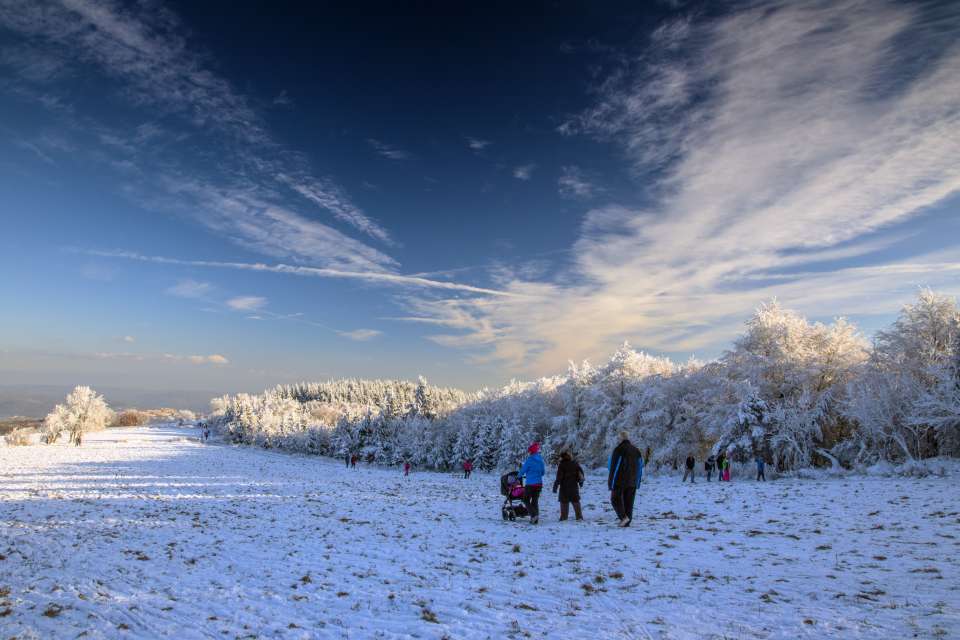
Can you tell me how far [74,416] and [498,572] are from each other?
98984mm

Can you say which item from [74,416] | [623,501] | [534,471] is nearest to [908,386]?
[623,501]

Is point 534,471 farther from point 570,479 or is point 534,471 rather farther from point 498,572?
point 498,572

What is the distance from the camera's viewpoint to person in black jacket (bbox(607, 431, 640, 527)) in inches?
478

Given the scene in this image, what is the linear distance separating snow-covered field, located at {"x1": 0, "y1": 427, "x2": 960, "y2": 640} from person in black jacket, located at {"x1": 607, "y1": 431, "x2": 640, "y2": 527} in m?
0.72

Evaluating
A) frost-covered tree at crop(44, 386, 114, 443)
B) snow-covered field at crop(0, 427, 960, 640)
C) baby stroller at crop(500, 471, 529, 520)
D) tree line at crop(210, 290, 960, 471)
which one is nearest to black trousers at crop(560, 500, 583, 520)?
snow-covered field at crop(0, 427, 960, 640)

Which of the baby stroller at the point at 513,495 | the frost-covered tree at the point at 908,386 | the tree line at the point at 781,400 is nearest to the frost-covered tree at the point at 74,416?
the tree line at the point at 781,400

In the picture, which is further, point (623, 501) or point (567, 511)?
point (567, 511)

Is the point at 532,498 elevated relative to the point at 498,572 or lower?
elevated

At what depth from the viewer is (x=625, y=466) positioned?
12148 mm

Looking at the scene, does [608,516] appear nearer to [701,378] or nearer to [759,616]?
[759,616]

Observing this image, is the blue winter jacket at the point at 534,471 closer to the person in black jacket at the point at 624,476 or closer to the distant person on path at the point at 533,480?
the distant person on path at the point at 533,480

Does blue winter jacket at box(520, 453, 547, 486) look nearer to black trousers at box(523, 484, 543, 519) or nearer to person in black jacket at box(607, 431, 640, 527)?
black trousers at box(523, 484, 543, 519)

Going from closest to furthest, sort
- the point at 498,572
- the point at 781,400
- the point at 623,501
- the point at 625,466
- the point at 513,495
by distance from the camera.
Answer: the point at 498,572 → the point at 625,466 → the point at 623,501 → the point at 513,495 → the point at 781,400

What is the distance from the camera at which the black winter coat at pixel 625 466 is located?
12133mm
